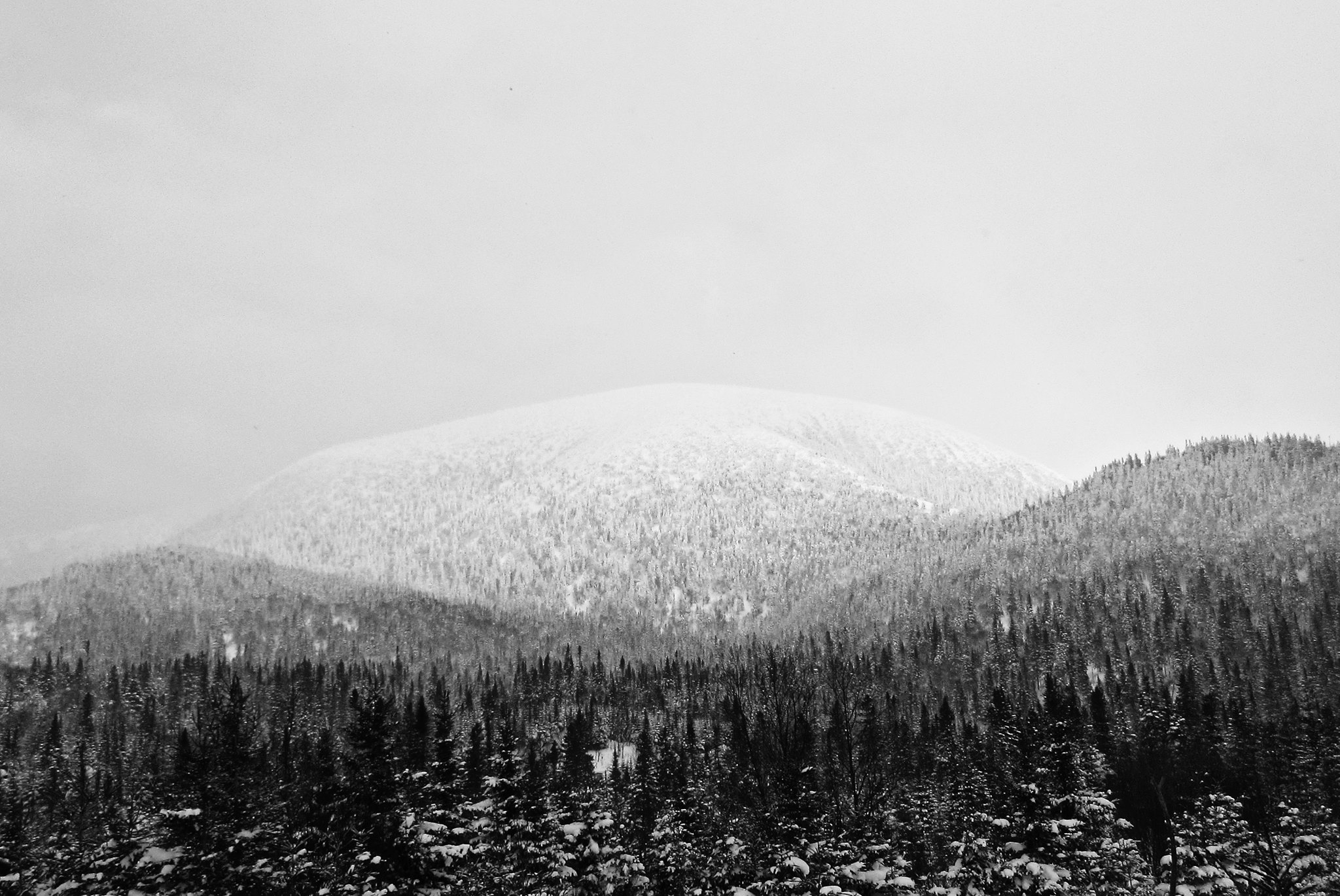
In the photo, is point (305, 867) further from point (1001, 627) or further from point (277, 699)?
point (1001, 627)

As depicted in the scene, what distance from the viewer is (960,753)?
80.8m

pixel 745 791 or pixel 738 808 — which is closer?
pixel 745 791

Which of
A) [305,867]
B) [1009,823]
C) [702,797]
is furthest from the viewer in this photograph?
[702,797]

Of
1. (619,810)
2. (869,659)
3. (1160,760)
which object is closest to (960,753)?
(1160,760)

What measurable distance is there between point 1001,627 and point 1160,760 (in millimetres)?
114855

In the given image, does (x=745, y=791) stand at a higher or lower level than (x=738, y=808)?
higher

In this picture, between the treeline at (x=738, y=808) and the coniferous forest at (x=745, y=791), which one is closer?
the treeline at (x=738, y=808)

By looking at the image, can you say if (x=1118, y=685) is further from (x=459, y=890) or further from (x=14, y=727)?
(x=14, y=727)

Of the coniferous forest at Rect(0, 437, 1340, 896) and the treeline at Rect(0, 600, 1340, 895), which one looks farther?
the coniferous forest at Rect(0, 437, 1340, 896)

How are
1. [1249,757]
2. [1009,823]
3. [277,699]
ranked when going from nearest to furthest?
[1009,823] < [1249,757] < [277,699]

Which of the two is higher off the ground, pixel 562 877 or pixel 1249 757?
pixel 562 877

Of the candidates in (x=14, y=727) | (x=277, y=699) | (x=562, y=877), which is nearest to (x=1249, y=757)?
(x=562, y=877)

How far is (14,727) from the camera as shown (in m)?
160

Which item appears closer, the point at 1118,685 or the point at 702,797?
the point at 702,797
